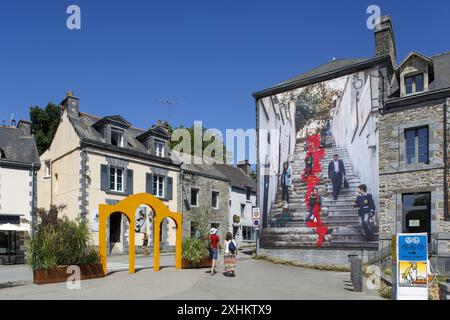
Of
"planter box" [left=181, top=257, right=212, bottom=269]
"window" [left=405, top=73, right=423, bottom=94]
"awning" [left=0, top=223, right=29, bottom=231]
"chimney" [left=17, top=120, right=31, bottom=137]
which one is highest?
"window" [left=405, top=73, right=423, bottom=94]

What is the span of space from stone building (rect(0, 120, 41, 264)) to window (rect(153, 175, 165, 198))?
7430mm

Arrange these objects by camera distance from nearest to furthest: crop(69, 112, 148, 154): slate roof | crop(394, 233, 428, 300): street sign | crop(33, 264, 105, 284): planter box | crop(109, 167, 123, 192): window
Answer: crop(394, 233, 428, 300): street sign, crop(33, 264, 105, 284): planter box, crop(69, 112, 148, 154): slate roof, crop(109, 167, 123, 192): window

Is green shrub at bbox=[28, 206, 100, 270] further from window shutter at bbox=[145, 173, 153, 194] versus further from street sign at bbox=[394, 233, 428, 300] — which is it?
window shutter at bbox=[145, 173, 153, 194]

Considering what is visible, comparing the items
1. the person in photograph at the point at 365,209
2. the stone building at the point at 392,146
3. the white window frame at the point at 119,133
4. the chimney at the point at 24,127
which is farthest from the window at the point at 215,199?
the person in photograph at the point at 365,209

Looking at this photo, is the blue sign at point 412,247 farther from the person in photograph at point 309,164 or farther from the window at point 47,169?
the window at point 47,169

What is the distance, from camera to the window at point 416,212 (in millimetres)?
19141

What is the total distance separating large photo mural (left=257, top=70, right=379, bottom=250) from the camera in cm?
2050

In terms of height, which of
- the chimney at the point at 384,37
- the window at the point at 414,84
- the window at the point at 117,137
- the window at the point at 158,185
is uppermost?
the chimney at the point at 384,37

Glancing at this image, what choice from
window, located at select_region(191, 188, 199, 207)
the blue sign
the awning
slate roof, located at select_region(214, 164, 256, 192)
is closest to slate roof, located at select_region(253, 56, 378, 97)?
Answer: window, located at select_region(191, 188, 199, 207)

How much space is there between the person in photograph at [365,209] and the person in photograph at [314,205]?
6.08 feet
